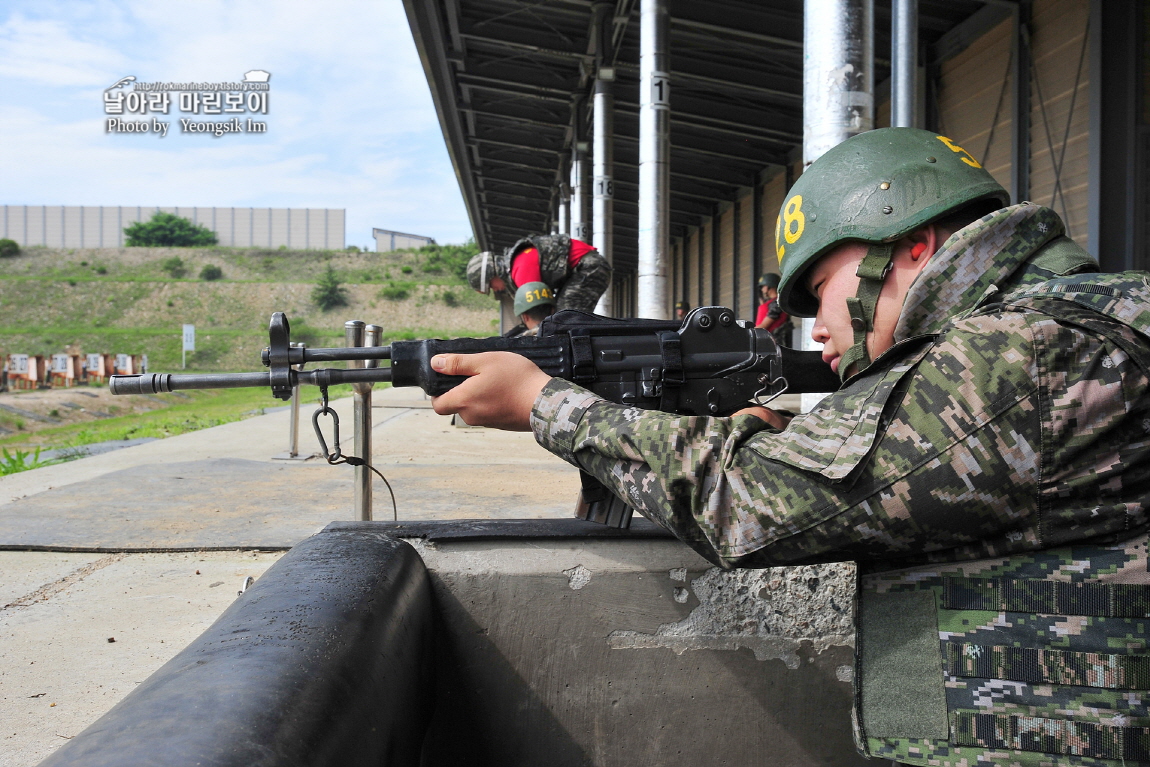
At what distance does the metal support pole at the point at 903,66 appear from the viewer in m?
3.32

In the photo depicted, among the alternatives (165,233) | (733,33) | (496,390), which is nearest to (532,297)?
(496,390)

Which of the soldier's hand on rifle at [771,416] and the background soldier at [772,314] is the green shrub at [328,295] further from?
the soldier's hand on rifle at [771,416]

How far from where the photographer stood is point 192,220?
323ft

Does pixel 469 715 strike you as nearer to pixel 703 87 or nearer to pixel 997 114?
pixel 997 114

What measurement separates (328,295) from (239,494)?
2639 inches

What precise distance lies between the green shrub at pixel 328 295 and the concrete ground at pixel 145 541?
63.7 meters

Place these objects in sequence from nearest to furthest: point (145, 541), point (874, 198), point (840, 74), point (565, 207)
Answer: point (874, 198) → point (840, 74) → point (145, 541) → point (565, 207)

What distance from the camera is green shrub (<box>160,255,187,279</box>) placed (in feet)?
243

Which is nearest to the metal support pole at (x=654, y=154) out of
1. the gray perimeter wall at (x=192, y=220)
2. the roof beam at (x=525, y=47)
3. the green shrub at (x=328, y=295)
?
the roof beam at (x=525, y=47)

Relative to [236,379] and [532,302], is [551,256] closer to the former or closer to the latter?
[532,302]

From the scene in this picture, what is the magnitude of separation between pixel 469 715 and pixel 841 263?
1.17m

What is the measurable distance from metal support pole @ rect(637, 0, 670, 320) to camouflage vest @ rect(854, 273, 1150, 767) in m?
6.13

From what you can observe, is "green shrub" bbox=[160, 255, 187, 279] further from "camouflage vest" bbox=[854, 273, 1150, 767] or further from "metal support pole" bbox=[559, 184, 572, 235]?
"camouflage vest" bbox=[854, 273, 1150, 767]

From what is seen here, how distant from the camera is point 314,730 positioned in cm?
96
